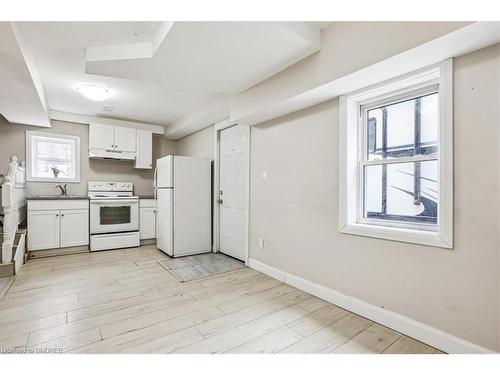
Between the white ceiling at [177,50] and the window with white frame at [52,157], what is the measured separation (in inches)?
69.2

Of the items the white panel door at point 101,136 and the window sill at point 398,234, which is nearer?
the window sill at point 398,234

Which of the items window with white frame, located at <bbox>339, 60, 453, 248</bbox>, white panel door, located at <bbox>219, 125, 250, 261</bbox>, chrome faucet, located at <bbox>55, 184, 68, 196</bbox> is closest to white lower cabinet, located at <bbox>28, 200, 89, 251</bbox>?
chrome faucet, located at <bbox>55, 184, 68, 196</bbox>

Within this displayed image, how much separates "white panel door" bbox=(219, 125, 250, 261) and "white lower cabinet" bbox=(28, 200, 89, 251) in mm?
2255

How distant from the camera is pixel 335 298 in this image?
227 cm

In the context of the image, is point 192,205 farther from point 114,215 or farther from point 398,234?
point 398,234

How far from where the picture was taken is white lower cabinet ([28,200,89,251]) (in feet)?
12.2

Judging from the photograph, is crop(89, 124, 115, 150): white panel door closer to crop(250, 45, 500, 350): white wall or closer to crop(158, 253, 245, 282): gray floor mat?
crop(158, 253, 245, 282): gray floor mat

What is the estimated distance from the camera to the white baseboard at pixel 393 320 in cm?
156

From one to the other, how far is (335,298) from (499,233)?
1.30m

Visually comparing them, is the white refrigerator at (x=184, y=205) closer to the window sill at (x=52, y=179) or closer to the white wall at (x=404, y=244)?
the white wall at (x=404, y=244)

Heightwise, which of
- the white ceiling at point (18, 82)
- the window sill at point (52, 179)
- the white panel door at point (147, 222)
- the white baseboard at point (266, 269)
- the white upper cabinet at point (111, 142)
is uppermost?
the white ceiling at point (18, 82)

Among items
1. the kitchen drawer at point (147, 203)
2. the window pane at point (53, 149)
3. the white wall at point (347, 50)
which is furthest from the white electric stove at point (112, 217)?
the white wall at point (347, 50)

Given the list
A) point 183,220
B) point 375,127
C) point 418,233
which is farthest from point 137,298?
point 375,127
